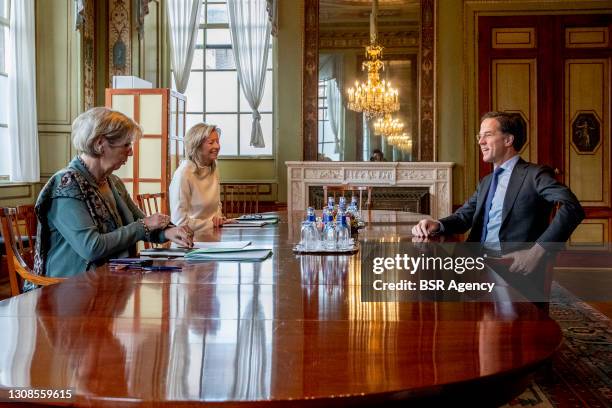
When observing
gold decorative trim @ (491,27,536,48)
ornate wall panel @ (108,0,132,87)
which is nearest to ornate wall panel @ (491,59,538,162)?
gold decorative trim @ (491,27,536,48)

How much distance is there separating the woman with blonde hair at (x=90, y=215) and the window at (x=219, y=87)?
5.77 meters

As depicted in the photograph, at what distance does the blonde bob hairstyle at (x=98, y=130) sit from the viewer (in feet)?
8.25

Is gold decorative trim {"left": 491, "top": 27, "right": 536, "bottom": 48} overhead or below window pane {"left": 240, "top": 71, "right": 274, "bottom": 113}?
overhead

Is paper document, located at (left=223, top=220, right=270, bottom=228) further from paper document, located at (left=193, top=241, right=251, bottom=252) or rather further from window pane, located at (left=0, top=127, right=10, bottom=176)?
window pane, located at (left=0, top=127, right=10, bottom=176)

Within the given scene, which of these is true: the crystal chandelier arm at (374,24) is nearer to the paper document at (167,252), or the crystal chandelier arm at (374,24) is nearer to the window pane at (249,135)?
the window pane at (249,135)

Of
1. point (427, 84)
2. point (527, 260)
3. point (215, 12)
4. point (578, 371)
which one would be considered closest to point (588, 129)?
point (427, 84)

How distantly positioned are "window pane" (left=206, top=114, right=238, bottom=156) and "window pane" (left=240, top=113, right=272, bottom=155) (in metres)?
0.08

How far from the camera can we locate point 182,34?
8141 millimetres

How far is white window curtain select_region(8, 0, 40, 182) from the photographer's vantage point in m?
5.95

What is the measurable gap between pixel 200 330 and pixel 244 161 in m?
7.04

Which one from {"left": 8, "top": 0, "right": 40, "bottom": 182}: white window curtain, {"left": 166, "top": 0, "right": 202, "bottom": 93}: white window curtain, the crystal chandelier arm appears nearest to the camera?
{"left": 8, "top": 0, "right": 40, "bottom": 182}: white window curtain

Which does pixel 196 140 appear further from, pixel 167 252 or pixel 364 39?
pixel 364 39

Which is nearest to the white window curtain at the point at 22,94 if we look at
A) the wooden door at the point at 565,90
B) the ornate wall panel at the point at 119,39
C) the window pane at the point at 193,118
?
the ornate wall panel at the point at 119,39

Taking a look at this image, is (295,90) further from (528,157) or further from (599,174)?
(599,174)
